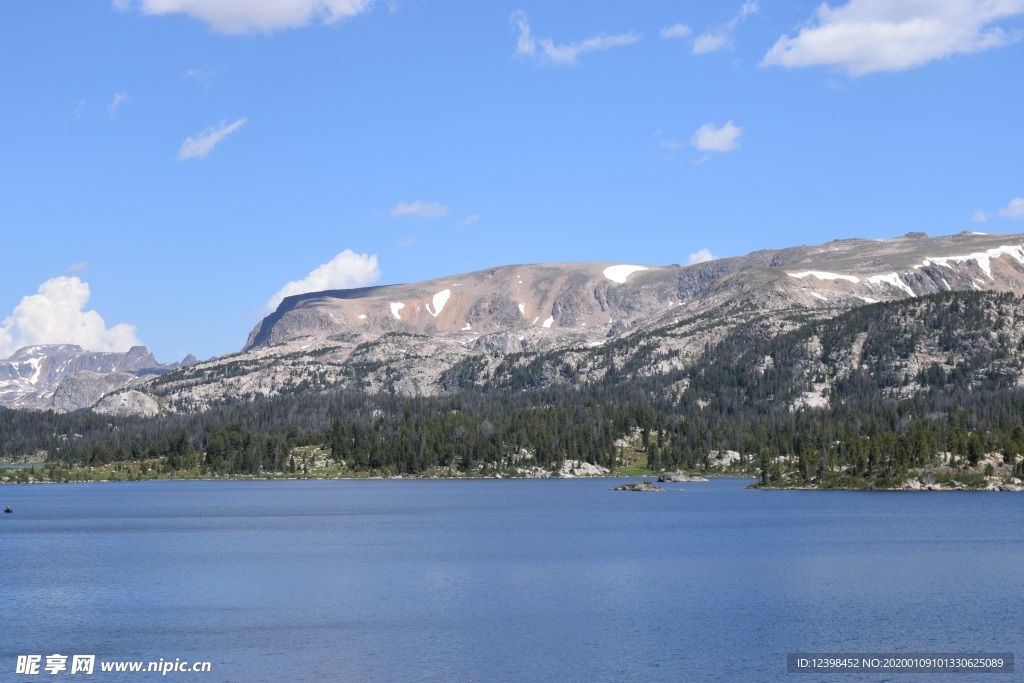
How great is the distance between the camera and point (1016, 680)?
5744 cm

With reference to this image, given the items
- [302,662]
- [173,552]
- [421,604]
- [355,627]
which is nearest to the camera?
[302,662]

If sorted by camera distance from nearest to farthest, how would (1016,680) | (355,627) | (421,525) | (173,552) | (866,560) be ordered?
(1016,680) → (355,627) → (866,560) → (173,552) → (421,525)

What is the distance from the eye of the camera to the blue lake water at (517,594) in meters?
64.2

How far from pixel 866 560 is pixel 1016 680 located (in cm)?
4549

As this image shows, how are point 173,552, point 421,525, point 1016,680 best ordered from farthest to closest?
point 421,525, point 173,552, point 1016,680

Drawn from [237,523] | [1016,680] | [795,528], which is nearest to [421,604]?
[1016,680]

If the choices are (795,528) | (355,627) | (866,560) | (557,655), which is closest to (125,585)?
(355,627)

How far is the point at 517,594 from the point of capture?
86.4 meters

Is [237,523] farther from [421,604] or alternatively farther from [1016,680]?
[1016,680]

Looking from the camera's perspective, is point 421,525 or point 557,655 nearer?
point 557,655

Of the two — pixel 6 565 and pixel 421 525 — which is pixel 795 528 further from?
pixel 6 565

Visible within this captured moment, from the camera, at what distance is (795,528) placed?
132m

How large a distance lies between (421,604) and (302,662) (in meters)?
19.4

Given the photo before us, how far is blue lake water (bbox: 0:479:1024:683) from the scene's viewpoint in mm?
64188
